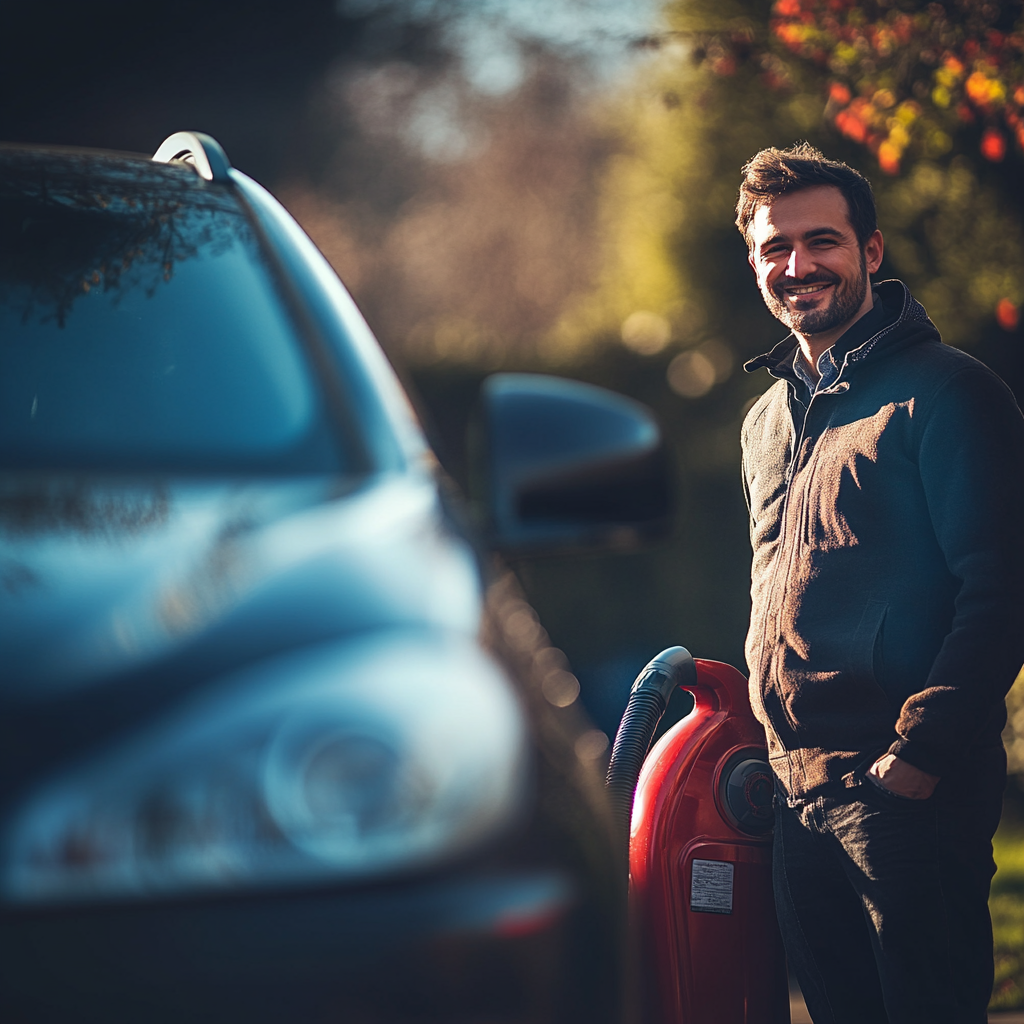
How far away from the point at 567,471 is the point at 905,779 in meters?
0.96

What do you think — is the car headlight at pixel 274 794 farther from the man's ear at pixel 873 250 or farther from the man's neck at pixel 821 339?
the man's ear at pixel 873 250

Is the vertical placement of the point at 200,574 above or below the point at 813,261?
below

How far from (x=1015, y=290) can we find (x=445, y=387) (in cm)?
423

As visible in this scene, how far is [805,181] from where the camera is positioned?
2660 millimetres

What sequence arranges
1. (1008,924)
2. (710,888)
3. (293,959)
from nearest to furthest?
(293,959)
(710,888)
(1008,924)

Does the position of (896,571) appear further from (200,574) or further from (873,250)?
(200,574)

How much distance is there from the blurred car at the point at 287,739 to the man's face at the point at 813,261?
1156 millimetres

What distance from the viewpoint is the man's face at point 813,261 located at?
8.43ft

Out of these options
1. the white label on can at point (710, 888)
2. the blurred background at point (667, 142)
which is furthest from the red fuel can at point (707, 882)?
the blurred background at point (667, 142)

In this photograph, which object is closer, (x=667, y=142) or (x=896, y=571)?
(x=896, y=571)

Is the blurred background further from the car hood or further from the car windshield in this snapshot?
the car hood

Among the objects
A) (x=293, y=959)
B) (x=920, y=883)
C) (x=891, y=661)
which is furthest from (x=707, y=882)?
(x=293, y=959)

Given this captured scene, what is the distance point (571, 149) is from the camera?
31.2m

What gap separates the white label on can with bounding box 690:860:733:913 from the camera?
100.0 inches
